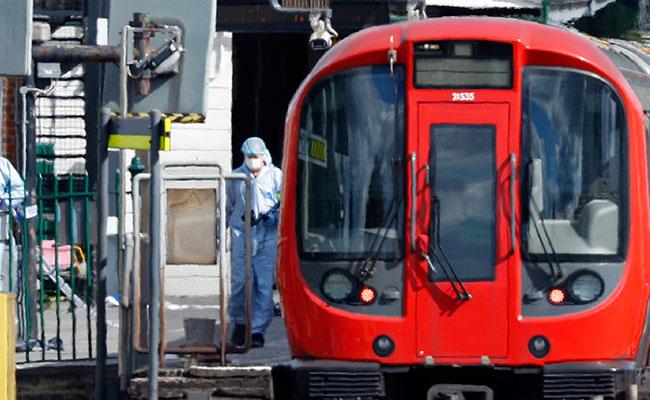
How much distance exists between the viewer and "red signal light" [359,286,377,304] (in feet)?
35.6

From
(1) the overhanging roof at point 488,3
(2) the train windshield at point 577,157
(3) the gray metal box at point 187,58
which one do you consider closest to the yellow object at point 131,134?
(3) the gray metal box at point 187,58

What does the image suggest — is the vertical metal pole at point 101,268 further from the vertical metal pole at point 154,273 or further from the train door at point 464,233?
the train door at point 464,233

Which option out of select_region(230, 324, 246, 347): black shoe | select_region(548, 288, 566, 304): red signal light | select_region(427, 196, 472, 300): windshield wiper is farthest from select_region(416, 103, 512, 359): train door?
select_region(230, 324, 246, 347): black shoe

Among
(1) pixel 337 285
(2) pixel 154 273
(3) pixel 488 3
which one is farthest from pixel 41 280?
Result: (3) pixel 488 3

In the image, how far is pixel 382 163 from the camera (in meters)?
10.9

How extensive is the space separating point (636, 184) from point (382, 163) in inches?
56.0

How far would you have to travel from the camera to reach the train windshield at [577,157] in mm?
10797

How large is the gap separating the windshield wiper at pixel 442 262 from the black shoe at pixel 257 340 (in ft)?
9.38

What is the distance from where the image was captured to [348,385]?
35.4ft

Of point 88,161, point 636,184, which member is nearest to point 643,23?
point 88,161

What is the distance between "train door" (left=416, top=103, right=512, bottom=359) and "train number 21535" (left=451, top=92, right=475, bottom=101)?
0.03 meters

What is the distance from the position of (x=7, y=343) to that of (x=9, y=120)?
31.7 feet

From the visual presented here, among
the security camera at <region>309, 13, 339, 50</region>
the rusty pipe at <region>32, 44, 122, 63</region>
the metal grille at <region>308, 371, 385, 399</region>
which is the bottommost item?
the metal grille at <region>308, 371, 385, 399</region>

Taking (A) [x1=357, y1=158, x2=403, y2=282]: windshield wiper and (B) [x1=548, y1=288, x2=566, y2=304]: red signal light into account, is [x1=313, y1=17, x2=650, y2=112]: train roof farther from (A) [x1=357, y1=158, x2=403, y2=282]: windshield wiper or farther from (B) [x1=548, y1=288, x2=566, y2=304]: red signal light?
(B) [x1=548, y1=288, x2=566, y2=304]: red signal light
